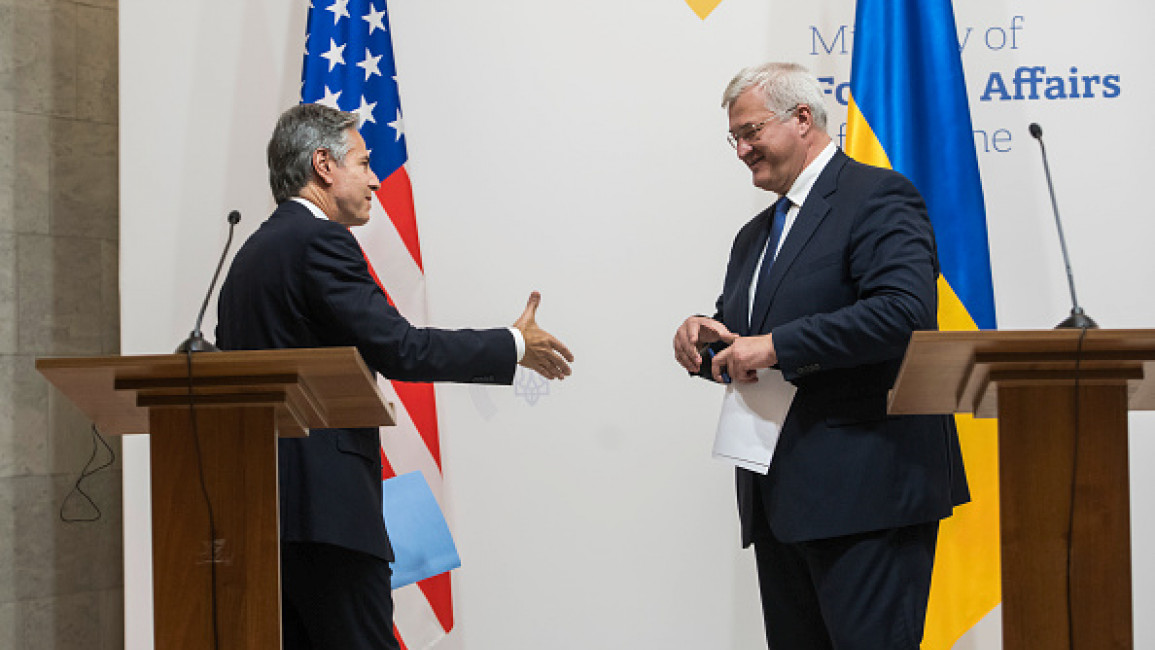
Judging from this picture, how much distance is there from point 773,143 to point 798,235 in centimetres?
29

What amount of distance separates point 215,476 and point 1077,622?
1.43 meters

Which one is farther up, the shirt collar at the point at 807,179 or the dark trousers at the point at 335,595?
the shirt collar at the point at 807,179

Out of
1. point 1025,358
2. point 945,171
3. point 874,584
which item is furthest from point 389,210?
point 1025,358

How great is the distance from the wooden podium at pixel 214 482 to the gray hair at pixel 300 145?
819 millimetres

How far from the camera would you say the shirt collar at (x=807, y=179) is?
2.80 m

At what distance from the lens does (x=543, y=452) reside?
12.9 ft

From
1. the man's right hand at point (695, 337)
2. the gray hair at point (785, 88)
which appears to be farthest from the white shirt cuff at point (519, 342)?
the gray hair at point (785, 88)

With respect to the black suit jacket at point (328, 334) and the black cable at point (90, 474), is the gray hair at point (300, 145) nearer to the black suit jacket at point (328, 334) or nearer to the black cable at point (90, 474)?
the black suit jacket at point (328, 334)

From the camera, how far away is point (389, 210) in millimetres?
3721

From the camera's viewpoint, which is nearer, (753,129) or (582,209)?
(753,129)

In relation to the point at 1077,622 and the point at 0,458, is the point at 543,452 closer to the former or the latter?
the point at 0,458

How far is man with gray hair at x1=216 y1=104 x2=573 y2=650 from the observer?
2395mm

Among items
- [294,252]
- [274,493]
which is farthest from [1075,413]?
[294,252]

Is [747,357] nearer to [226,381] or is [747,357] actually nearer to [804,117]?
[804,117]
